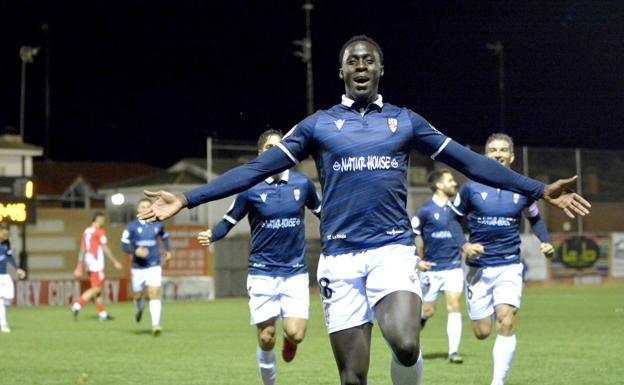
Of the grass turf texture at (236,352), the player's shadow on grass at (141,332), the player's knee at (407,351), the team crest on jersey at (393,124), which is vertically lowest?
the player's shadow on grass at (141,332)

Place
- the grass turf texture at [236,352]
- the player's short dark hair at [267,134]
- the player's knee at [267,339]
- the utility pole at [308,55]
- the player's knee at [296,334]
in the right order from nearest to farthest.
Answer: the player's knee at [267,339]
the player's short dark hair at [267,134]
the player's knee at [296,334]
the grass turf texture at [236,352]
the utility pole at [308,55]

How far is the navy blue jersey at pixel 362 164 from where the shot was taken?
7.61m

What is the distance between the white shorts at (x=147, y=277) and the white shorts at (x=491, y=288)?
10.7 m


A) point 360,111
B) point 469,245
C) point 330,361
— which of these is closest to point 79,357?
point 330,361

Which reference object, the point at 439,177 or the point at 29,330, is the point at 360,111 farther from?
the point at 29,330

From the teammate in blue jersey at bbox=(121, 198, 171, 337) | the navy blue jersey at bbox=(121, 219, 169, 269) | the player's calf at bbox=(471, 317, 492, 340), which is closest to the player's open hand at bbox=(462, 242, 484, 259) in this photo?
the player's calf at bbox=(471, 317, 492, 340)

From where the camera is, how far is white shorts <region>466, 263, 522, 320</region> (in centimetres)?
1241

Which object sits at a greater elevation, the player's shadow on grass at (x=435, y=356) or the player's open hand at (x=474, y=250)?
the player's open hand at (x=474, y=250)

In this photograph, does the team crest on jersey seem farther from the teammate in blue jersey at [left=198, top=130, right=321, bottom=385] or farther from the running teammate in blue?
the teammate in blue jersey at [left=198, top=130, right=321, bottom=385]

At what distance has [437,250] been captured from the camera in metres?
18.0

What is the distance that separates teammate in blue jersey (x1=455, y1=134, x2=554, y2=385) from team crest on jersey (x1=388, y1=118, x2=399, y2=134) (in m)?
4.66

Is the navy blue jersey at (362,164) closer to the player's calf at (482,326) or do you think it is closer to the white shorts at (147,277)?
the player's calf at (482,326)

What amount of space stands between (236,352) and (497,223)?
6092mm

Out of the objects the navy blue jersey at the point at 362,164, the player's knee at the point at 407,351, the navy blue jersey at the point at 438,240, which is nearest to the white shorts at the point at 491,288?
the navy blue jersey at the point at 438,240
